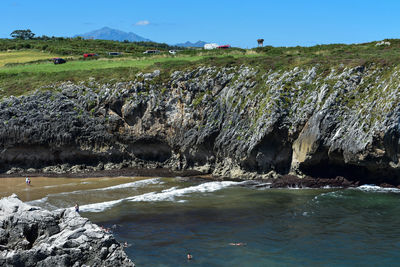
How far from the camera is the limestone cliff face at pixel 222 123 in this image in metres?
37.0

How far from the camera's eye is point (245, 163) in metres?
41.4

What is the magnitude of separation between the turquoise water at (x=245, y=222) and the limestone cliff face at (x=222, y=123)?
11.0ft

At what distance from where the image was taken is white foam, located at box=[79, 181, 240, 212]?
3347 cm

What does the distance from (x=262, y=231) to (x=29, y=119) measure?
31.7 metres

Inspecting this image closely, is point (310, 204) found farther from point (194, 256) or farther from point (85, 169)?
point (85, 169)

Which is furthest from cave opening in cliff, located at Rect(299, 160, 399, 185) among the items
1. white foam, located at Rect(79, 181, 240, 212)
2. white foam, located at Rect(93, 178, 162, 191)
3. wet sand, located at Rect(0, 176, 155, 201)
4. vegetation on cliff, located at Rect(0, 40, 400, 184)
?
wet sand, located at Rect(0, 176, 155, 201)

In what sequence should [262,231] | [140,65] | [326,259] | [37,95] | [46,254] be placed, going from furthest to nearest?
[140,65] → [37,95] → [262,231] → [326,259] → [46,254]

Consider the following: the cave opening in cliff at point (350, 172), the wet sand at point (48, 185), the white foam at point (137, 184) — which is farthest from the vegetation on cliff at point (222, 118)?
the white foam at point (137, 184)

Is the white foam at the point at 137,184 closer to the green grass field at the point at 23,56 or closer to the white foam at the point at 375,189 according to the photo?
the white foam at the point at 375,189

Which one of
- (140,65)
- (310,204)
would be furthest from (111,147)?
(310,204)

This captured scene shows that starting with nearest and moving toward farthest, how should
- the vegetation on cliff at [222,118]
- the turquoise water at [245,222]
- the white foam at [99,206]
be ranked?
1. the turquoise water at [245,222]
2. the white foam at [99,206]
3. the vegetation on cliff at [222,118]

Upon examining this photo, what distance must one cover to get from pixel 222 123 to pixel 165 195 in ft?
37.1

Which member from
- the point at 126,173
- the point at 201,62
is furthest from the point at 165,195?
the point at 201,62

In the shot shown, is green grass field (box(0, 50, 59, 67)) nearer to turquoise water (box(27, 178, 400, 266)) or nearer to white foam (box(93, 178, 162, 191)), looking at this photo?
white foam (box(93, 178, 162, 191))
